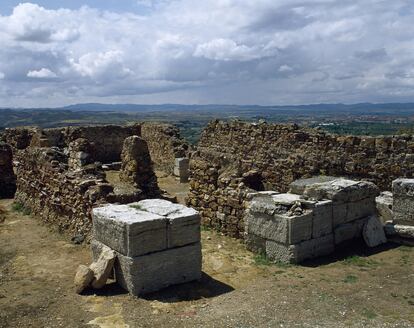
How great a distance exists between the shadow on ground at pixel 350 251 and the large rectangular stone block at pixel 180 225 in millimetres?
2498

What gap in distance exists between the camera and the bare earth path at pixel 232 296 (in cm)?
666

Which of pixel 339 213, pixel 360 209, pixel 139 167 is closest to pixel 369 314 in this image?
pixel 339 213

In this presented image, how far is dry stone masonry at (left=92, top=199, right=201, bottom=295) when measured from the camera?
24.5 feet

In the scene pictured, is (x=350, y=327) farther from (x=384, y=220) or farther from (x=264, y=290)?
(x=384, y=220)

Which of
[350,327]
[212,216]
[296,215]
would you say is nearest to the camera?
[350,327]

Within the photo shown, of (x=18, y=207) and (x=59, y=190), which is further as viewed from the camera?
(x=18, y=207)

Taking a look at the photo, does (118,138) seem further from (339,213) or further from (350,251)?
(350,251)

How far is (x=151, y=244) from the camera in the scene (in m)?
7.61

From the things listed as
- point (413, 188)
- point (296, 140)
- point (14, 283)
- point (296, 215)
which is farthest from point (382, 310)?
point (296, 140)

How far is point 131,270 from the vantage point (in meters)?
7.45

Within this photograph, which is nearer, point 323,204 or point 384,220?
point 323,204

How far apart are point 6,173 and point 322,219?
1232cm

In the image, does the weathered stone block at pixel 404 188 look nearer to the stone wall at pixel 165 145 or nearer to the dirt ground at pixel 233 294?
the dirt ground at pixel 233 294

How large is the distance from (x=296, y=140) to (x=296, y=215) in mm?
8301
